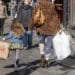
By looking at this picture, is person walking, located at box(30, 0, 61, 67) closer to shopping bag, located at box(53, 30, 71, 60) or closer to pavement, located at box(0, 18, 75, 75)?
shopping bag, located at box(53, 30, 71, 60)

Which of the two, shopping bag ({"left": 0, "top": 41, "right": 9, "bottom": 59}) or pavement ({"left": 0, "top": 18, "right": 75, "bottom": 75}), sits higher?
shopping bag ({"left": 0, "top": 41, "right": 9, "bottom": 59})

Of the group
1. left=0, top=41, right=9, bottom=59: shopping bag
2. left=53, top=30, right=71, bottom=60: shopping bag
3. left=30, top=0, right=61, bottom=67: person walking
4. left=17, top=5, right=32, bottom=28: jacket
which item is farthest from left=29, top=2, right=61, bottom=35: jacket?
left=17, top=5, right=32, bottom=28: jacket

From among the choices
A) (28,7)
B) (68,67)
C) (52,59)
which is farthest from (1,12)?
(68,67)

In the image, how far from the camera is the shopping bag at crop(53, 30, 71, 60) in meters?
10.4

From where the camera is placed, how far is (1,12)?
1686 centimetres

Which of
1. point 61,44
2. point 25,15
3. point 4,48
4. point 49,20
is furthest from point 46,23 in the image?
point 25,15

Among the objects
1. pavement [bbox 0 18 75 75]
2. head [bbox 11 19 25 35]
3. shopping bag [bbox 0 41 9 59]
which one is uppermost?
head [bbox 11 19 25 35]

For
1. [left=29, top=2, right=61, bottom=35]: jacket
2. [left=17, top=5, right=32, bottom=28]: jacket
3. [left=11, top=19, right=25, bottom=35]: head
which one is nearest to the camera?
[left=11, top=19, right=25, bottom=35]: head

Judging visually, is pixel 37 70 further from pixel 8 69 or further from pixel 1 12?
pixel 1 12

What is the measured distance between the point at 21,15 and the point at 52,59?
2.28 metres

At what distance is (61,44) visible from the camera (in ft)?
34.4

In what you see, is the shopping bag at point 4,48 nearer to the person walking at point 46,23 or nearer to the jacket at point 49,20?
the person walking at point 46,23

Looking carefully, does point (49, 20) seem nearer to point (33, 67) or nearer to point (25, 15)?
point (33, 67)

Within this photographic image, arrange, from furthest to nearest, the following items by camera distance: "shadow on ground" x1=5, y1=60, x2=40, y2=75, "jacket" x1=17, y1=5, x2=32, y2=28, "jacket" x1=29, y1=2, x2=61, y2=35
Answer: "jacket" x1=17, y1=5, x2=32, y2=28
"jacket" x1=29, y1=2, x2=61, y2=35
"shadow on ground" x1=5, y1=60, x2=40, y2=75
